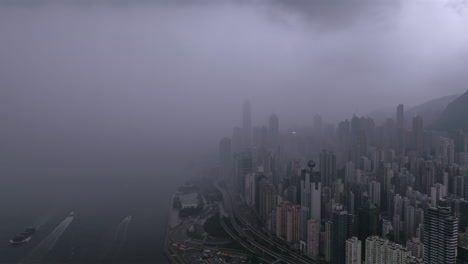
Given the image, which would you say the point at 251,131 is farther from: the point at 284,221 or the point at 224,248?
the point at 224,248

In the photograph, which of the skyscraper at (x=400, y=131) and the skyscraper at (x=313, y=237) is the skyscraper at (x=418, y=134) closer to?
the skyscraper at (x=400, y=131)

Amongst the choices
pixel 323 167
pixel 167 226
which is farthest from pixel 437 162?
pixel 167 226

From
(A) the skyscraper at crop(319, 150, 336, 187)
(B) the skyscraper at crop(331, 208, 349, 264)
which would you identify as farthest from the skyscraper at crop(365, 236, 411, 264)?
(A) the skyscraper at crop(319, 150, 336, 187)

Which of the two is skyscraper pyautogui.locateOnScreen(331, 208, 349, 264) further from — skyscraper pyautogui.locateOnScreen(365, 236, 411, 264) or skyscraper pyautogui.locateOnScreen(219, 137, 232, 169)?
skyscraper pyautogui.locateOnScreen(219, 137, 232, 169)

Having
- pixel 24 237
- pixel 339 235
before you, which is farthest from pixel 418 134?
pixel 24 237

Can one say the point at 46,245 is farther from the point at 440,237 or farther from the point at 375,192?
the point at 375,192

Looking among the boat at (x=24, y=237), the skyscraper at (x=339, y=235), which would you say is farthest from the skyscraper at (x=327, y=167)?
the boat at (x=24, y=237)
